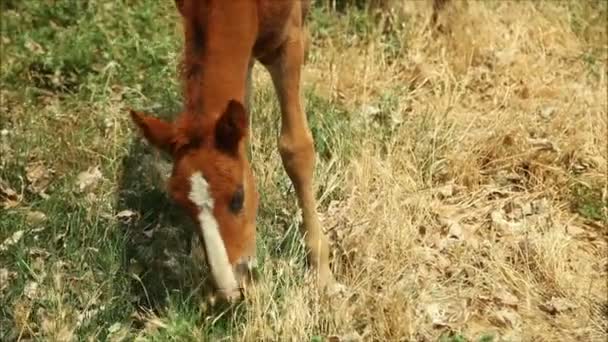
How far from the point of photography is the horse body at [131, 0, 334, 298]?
3.46 m

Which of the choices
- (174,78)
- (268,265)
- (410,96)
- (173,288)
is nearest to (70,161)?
(174,78)

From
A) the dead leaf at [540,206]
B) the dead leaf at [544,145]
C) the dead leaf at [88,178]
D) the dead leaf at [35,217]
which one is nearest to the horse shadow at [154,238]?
the dead leaf at [88,178]

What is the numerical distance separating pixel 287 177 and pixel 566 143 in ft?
5.65

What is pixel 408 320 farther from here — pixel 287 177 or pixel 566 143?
pixel 566 143

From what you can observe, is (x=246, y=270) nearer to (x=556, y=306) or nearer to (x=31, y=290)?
(x=31, y=290)

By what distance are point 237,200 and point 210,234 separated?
0.18 m

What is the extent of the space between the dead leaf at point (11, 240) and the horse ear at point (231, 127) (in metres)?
1.57

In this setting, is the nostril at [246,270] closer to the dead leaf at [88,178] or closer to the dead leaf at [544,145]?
the dead leaf at [88,178]

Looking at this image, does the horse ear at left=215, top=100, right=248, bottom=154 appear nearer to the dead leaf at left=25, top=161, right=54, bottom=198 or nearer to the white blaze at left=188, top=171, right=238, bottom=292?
the white blaze at left=188, top=171, right=238, bottom=292

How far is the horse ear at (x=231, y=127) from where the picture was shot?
11.2 ft

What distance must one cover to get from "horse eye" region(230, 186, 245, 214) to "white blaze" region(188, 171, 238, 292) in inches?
3.9

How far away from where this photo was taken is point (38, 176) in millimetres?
5223

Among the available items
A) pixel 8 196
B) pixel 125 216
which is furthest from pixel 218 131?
pixel 8 196

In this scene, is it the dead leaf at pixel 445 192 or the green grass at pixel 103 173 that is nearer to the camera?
the green grass at pixel 103 173
